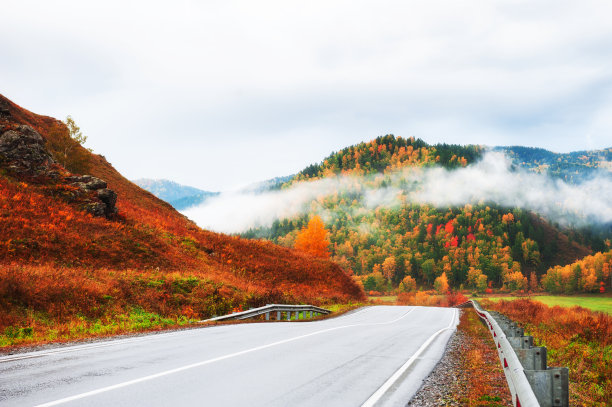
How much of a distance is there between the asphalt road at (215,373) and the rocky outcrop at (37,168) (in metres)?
20.2

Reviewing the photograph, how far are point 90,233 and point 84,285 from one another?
8.41m

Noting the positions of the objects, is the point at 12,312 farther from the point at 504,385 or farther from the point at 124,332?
the point at 504,385

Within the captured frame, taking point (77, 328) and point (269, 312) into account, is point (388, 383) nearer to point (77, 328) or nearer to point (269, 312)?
point (77, 328)

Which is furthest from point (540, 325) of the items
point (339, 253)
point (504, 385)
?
point (339, 253)

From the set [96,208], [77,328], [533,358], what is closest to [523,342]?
[533,358]

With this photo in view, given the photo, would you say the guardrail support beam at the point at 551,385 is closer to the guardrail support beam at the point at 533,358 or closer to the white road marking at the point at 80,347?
the guardrail support beam at the point at 533,358

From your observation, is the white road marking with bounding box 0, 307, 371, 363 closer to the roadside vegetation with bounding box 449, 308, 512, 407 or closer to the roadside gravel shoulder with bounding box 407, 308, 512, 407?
the roadside gravel shoulder with bounding box 407, 308, 512, 407

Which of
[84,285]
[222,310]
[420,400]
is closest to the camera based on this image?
[420,400]

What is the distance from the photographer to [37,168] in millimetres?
26703

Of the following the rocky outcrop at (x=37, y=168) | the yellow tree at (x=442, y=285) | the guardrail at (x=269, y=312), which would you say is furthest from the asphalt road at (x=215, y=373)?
the yellow tree at (x=442, y=285)

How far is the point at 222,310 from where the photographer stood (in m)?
19.1

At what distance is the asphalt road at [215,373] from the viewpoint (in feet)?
16.5

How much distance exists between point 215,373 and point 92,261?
1669cm

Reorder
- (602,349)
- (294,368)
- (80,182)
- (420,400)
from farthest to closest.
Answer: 1. (80,182)
2. (602,349)
3. (294,368)
4. (420,400)
